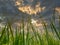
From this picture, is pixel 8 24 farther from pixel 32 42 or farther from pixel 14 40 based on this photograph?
pixel 32 42

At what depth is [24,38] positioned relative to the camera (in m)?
2.09

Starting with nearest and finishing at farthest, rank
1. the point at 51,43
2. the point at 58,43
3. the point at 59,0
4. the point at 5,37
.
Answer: the point at 51,43, the point at 58,43, the point at 5,37, the point at 59,0

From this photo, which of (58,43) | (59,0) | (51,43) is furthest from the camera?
(59,0)

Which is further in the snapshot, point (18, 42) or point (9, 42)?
point (9, 42)

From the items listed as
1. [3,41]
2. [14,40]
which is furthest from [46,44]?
[3,41]

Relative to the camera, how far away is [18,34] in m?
2.27

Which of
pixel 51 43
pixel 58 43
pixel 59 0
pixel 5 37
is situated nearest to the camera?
pixel 51 43

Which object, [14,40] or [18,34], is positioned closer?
[14,40]

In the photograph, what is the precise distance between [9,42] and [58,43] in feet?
1.31

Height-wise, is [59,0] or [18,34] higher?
[59,0]

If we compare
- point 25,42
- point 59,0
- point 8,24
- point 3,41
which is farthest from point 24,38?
point 59,0

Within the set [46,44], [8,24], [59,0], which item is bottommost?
[46,44]

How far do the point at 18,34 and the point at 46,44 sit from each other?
0.26 m

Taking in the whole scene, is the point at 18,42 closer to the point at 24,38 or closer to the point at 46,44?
the point at 24,38
